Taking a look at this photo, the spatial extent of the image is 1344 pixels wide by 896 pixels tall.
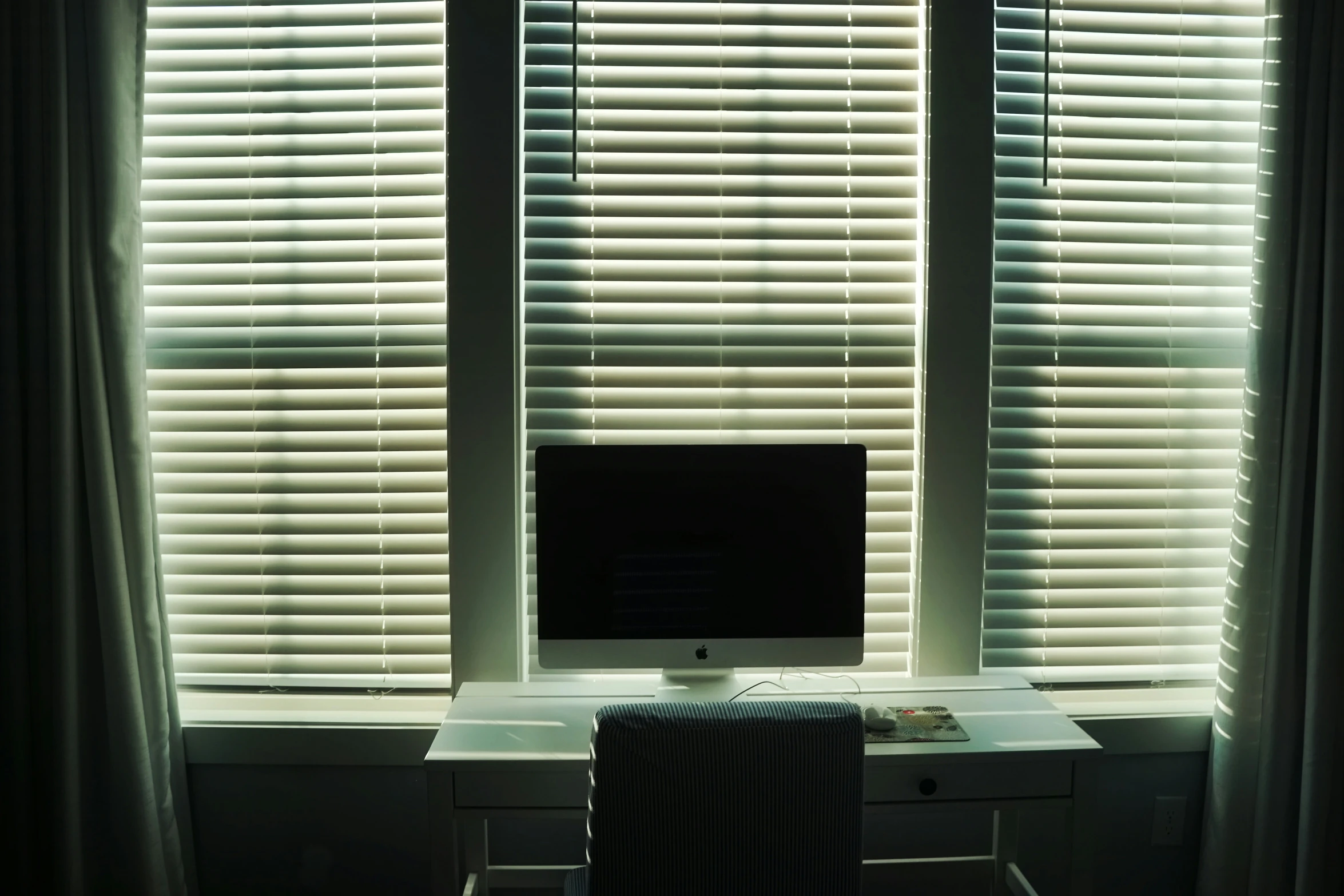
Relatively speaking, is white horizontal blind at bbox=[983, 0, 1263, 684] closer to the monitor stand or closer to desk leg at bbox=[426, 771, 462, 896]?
the monitor stand

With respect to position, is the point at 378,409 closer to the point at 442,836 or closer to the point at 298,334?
the point at 298,334

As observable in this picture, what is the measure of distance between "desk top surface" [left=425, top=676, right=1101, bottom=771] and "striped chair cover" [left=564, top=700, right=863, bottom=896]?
37cm

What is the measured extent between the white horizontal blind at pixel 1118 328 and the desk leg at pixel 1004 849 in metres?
0.36

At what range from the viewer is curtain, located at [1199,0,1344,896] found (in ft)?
6.64

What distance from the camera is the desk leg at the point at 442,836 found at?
66.8 inches

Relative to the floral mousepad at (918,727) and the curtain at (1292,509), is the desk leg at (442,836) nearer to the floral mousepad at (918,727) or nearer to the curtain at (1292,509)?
the floral mousepad at (918,727)

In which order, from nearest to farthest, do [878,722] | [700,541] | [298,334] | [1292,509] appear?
[878,722] → [700,541] → [1292,509] → [298,334]

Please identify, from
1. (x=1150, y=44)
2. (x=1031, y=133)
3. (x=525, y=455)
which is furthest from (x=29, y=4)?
(x=1150, y=44)

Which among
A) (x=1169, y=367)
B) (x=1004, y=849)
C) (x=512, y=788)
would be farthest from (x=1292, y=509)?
(x=512, y=788)

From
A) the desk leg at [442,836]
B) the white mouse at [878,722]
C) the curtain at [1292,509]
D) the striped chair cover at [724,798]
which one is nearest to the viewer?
the striped chair cover at [724,798]

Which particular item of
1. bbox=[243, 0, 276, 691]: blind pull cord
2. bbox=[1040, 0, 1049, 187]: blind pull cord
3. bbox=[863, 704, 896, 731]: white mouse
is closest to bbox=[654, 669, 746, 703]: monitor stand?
bbox=[863, 704, 896, 731]: white mouse

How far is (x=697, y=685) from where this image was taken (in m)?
1.99

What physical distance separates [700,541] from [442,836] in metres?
0.76

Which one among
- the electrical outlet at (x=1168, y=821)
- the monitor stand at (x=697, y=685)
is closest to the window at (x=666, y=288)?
the monitor stand at (x=697, y=685)
